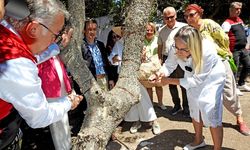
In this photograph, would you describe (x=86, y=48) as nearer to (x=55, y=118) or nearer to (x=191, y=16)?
(x=191, y=16)

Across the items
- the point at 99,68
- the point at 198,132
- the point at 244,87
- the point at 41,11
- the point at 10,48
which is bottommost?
the point at 244,87

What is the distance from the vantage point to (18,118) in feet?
6.26

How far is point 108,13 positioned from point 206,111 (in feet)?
22.1

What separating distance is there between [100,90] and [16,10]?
1.69 meters

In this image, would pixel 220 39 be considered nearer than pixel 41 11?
No

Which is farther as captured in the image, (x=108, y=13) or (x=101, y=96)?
(x=108, y=13)

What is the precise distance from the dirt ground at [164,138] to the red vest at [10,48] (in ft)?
10.1

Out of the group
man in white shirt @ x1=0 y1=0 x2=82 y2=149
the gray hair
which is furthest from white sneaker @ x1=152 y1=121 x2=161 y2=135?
the gray hair

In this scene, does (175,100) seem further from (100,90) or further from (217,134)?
(100,90)

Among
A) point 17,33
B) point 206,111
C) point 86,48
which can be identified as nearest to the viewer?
point 17,33

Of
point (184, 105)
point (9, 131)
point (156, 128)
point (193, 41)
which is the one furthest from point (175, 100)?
point (9, 131)

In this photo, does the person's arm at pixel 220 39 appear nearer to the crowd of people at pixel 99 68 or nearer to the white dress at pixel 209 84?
the crowd of people at pixel 99 68

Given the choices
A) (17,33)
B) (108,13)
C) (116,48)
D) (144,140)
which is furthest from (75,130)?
(108,13)

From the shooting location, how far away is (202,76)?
391cm
